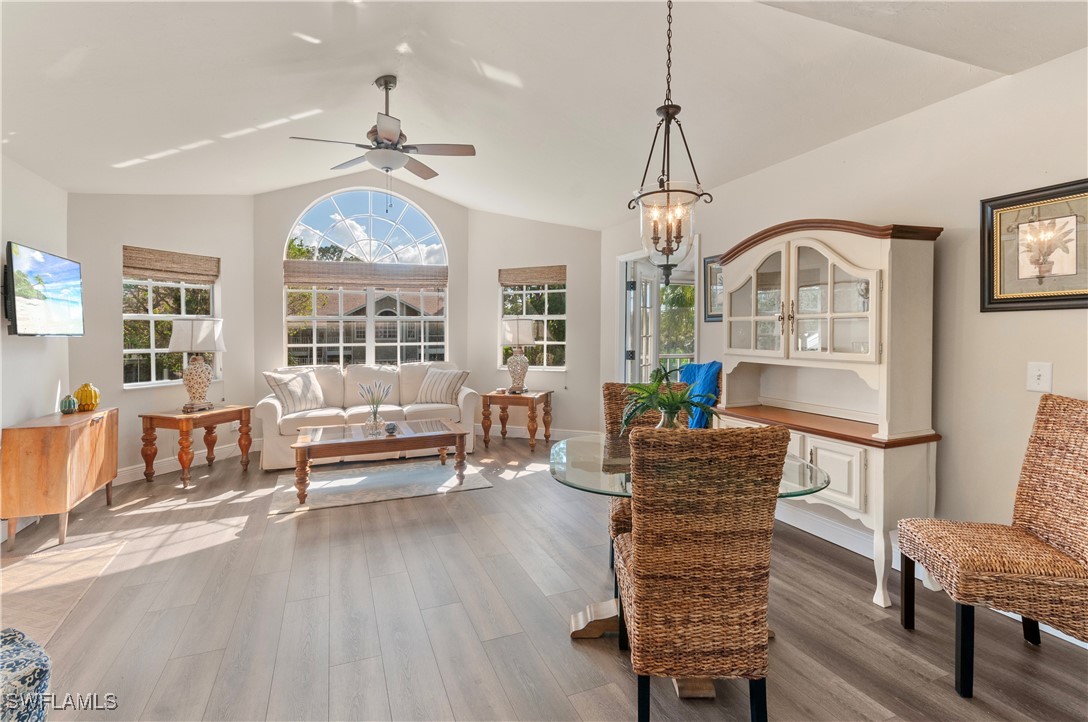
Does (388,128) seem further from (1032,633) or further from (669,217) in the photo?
(1032,633)

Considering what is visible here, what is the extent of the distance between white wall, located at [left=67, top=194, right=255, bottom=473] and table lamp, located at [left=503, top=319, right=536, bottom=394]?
2.71 m

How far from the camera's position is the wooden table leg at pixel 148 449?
14.4 ft

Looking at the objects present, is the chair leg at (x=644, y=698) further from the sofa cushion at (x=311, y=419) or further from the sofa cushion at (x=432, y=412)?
the sofa cushion at (x=311, y=419)

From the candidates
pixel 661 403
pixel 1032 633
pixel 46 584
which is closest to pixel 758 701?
pixel 661 403

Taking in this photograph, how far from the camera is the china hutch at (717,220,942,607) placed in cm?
251

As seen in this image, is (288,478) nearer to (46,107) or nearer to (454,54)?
(46,107)

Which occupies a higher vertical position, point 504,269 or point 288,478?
point 504,269

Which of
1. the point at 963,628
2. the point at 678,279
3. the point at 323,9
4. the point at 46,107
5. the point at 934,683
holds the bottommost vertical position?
the point at 934,683

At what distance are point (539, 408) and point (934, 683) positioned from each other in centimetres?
464

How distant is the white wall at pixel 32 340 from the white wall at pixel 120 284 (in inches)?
7.0

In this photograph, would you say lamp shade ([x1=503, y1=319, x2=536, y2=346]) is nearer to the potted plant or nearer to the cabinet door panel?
the cabinet door panel

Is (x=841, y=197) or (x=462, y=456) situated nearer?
(x=841, y=197)

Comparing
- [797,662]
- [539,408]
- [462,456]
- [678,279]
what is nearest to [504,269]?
[539,408]

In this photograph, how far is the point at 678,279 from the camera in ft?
17.2
